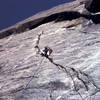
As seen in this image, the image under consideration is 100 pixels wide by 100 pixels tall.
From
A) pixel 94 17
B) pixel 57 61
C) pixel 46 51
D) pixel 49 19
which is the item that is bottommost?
pixel 57 61

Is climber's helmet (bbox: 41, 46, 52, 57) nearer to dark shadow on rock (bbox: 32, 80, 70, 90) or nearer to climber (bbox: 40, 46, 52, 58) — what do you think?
climber (bbox: 40, 46, 52, 58)

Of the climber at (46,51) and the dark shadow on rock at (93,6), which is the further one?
the dark shadow on rock at (93,6)

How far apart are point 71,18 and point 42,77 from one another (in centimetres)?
252

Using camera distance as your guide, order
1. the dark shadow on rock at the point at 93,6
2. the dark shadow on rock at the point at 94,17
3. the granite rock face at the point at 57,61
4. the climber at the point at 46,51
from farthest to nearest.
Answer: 1. the dark shadow on rock at the point at 93,6
2. the dark shadow on rock at the point at 94,17
3. the climber at the point at 46,51
4. the granite rock face at the point at 57,61

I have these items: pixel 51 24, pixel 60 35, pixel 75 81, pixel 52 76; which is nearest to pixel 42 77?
pixel 52 76

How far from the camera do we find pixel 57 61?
4.36m

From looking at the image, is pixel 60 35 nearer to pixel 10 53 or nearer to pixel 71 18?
pixel 71 18

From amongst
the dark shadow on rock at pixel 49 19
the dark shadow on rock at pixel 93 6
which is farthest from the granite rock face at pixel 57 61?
the dark shadow on rock at pixel 93 6

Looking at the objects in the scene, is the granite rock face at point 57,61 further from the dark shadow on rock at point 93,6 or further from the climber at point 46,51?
the dark shadow on rock at point 93,6

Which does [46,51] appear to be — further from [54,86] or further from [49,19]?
[49,19]

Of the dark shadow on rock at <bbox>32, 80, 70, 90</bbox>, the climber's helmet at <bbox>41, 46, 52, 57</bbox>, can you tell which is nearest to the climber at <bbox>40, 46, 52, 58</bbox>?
the climber's helmet at <bbox>41, 46, 52, 57</bbox>

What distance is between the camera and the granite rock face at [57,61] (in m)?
3.51

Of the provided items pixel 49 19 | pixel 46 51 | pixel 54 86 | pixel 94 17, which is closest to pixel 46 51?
pixel 46 51

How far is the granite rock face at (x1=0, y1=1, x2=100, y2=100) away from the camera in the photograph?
11.5ft
